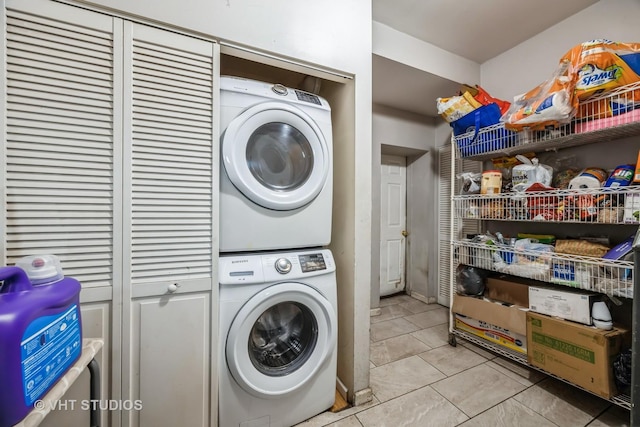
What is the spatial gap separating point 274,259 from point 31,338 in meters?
0.82

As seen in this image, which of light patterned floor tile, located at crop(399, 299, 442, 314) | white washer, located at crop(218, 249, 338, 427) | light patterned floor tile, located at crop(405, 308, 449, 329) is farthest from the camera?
light patterned floor tile, located at crop(399, 299, 442, 314)

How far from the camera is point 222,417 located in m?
1.15

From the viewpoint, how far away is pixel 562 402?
4.78ft

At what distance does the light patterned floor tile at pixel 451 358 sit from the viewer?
5.84 ft

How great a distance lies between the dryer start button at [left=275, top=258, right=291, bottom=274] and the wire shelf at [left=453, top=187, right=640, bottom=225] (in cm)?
159

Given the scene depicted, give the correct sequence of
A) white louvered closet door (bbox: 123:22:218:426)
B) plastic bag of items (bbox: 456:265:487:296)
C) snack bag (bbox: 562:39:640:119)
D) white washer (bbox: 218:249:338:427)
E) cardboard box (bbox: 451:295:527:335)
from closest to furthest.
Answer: white louvered closet door (bbox: 123:22:218:426) < white washer (bbox: 218:249:338:427) < snack bag (bbox: 562:39:640:119) < cardboard box (bbox: 451:295:527:335) < plastic bag of items (bbox: 456:265:487:296)

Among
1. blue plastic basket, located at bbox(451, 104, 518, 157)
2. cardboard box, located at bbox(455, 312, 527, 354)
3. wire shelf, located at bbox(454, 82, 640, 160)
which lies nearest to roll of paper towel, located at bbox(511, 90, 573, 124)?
wire shelf, located at bbox(454, 82, 640, 160)

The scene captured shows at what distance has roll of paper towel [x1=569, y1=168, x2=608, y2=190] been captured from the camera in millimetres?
1452

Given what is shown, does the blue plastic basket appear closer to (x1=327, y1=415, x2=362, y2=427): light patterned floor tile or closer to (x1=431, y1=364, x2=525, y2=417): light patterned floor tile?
(x1=431, y1=364, x2=525, y2=417): light patterned floor tile

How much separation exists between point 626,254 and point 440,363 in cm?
126

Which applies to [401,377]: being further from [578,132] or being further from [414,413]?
[578,132]

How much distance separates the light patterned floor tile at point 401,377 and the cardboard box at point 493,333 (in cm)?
51

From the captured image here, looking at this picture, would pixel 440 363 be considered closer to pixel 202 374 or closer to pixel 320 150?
pixel 202 374

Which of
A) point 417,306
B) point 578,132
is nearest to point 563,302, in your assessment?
point 578,132
